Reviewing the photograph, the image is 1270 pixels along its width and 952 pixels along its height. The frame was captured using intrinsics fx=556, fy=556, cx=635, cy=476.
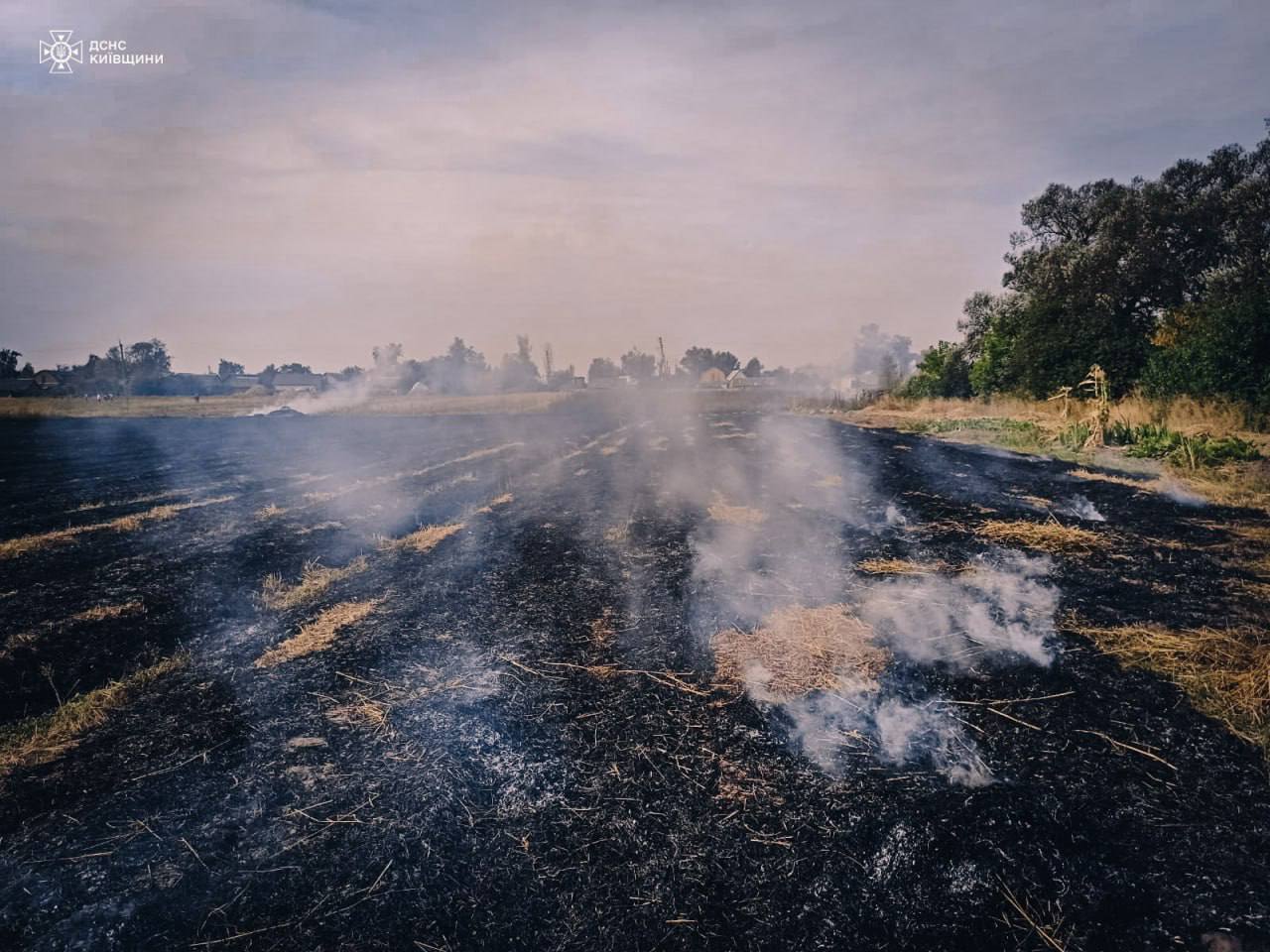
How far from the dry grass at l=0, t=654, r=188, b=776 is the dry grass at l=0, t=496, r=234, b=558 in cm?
575

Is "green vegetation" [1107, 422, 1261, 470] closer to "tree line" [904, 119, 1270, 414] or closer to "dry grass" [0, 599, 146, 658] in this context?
"tree line" [904, 119, 1270, 414]

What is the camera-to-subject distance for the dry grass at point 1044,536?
6.91 metres

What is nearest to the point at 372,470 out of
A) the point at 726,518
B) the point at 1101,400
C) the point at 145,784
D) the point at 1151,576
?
the point at 726,518

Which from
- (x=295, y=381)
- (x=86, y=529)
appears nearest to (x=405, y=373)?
(x=295, y=381)

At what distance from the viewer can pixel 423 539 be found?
322 inches

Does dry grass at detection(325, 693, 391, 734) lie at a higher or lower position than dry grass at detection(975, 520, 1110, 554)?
lower

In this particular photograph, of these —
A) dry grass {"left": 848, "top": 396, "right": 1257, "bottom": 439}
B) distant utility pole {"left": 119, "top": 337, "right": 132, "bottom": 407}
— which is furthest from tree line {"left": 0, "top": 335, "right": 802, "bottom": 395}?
dry grass {"left": 848, "top": 396, "right": 1257, "bottom": 439}

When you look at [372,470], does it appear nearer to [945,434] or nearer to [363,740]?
[363,740]

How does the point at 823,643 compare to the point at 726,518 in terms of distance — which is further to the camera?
the point at 726,518

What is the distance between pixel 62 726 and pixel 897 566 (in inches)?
293

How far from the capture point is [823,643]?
455 cm

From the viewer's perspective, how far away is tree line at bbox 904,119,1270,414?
54.5ft

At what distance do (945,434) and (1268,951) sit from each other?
2221 cm

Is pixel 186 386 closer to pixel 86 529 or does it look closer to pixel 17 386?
pixel 17 386
